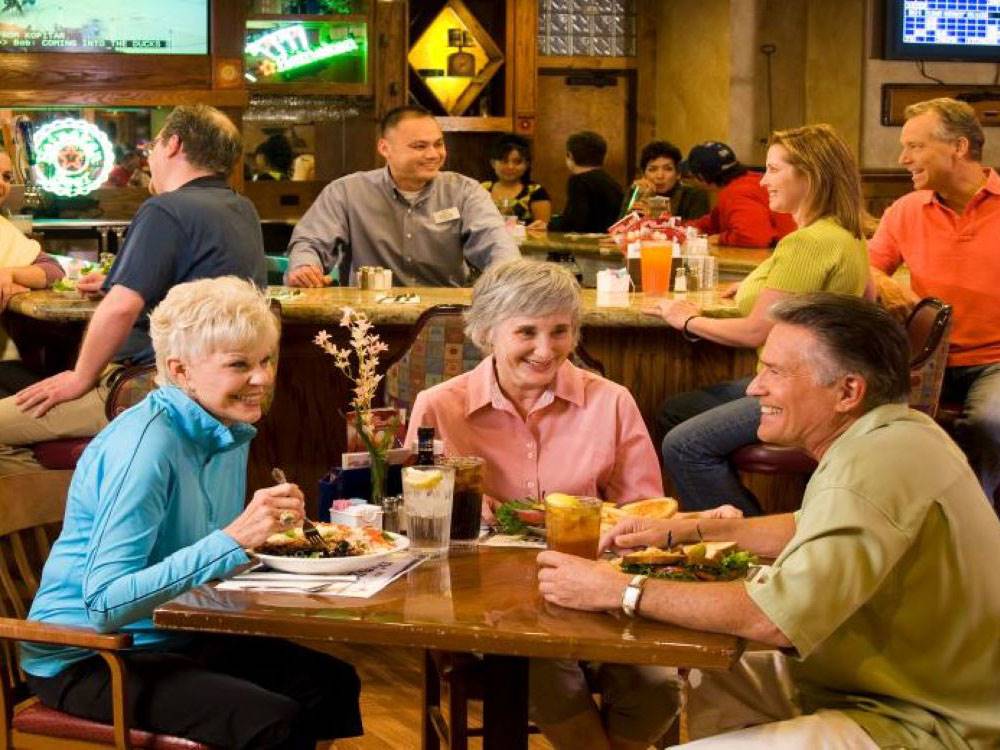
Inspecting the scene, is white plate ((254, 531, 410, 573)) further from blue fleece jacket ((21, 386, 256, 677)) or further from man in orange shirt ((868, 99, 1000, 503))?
man in orange shirt ((868, 99, 1000, 503))

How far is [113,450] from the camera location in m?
2.99

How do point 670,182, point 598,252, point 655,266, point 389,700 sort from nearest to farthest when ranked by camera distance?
point 389,700 → point 655,266 → point 598,252 → point 670,182

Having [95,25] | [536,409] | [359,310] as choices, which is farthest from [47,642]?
[95,25]

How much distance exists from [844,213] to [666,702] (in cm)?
200

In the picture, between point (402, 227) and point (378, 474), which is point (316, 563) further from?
point (402, 227)

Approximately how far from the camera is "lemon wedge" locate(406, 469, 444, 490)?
9.89 feet

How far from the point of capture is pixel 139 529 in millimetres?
2896

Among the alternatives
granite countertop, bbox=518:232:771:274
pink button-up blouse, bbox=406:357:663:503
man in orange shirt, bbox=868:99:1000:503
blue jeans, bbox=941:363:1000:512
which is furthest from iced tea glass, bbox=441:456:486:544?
granite countertop, bbox=518:232:771:274

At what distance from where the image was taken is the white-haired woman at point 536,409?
3.52 m

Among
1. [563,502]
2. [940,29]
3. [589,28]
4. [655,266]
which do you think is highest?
[589,28]

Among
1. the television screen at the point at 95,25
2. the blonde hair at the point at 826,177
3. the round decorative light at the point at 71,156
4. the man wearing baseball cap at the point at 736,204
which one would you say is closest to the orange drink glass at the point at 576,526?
the blonde hair at the point at 826,177

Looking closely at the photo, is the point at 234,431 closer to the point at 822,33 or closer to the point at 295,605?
the point at 295,605

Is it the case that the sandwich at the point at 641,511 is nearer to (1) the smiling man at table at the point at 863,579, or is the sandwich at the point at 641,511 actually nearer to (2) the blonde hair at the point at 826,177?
(1) the smiling man at table at the point at 863,579

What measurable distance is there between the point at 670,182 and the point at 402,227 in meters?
3.92
